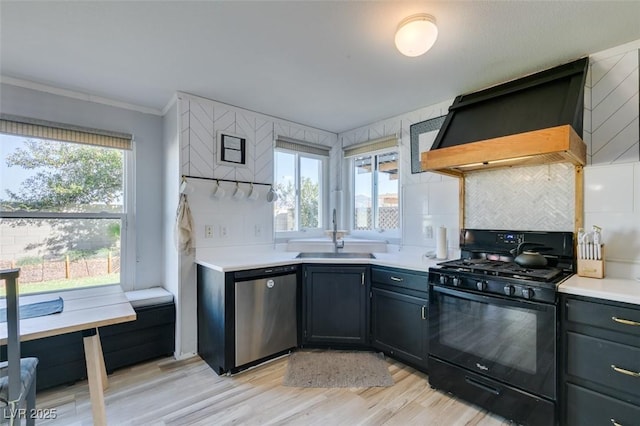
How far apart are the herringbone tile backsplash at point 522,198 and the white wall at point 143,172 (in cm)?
302

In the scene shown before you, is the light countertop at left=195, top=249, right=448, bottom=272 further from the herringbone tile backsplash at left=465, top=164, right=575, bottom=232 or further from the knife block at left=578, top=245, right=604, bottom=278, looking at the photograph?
the knife block at left=578, top=245, right=604, bottom=278

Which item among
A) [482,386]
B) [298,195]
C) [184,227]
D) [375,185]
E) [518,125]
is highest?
[518,125]

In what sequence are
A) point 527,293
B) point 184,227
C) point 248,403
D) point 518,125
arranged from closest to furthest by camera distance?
point 527,293
point 248,403
point 518,125
point 184,227

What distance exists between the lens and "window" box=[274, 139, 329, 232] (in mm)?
3420

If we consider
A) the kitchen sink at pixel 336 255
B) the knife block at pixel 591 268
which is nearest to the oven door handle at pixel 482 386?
the knife block at pixel 591 268

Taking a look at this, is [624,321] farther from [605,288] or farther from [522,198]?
[522,198]

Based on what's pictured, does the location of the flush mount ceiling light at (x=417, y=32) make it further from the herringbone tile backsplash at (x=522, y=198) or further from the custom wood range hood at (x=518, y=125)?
the herringbone tile backsplash at (x=522, y=198)

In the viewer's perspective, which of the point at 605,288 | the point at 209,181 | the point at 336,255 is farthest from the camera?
the point at 336,255

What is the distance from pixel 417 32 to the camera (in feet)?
5.17

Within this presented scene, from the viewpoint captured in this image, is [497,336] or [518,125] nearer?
[497,336]

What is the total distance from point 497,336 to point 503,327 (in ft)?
0.24

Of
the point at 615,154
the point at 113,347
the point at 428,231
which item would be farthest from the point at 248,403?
the point at 615,154

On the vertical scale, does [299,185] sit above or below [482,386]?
above

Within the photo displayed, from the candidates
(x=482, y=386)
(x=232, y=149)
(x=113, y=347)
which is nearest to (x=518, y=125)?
(x=482, y=386)
